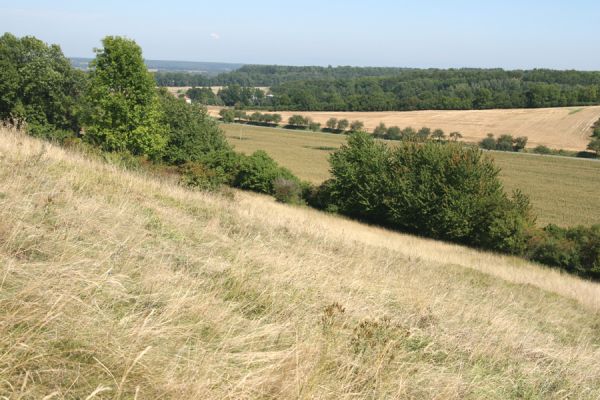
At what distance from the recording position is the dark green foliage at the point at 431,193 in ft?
113

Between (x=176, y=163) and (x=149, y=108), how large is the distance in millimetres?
9360

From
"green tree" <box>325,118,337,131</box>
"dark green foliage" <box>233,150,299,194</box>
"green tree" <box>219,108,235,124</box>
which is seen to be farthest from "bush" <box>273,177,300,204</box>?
"green tree" <box>219,108,235,124</box>

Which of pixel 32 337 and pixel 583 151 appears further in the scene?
pixel 583 151

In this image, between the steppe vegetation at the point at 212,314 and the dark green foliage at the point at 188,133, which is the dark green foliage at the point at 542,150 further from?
the steppe vegetation at the point at 212,314

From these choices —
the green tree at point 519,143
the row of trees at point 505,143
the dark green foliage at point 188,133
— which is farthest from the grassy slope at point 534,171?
the dark green foliage at point 188,133

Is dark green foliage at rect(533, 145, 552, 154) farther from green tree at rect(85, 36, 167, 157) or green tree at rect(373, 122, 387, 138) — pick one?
green tree at rect(85, 36, 167, 157)

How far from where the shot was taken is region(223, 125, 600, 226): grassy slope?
50.2 meters

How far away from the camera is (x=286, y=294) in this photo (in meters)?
5.08

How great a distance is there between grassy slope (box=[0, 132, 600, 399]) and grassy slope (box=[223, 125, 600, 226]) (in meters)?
43.9

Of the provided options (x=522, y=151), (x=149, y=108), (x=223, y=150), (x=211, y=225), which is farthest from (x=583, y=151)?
(x=211, y=225)

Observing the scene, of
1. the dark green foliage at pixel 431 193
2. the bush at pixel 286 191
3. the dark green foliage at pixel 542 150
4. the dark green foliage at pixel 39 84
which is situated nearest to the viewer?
the dark green foliage at pixel 431 193

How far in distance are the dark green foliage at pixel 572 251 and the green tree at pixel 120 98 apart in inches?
1112

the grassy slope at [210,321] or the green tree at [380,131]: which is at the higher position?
the grassy slope at [210,321]

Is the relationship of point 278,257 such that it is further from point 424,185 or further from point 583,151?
point 583,151
